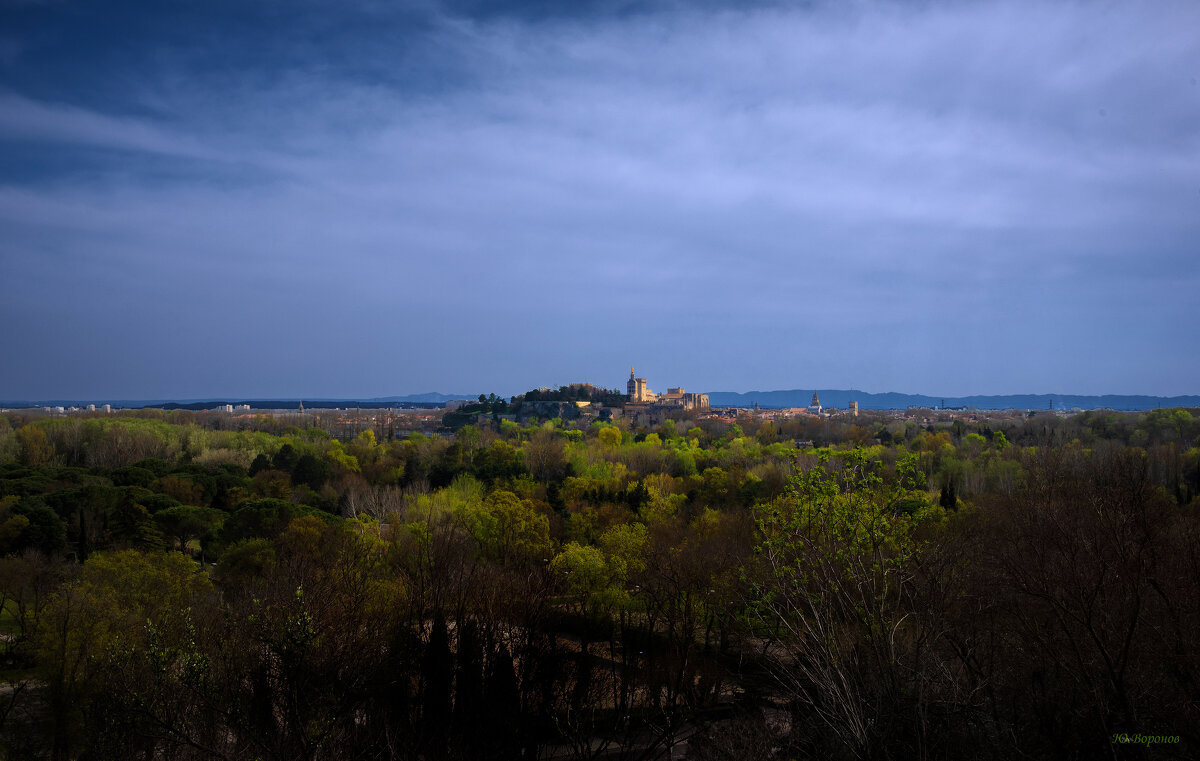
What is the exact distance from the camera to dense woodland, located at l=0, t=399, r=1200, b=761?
1280 cm

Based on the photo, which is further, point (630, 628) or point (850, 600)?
point (630, 628)

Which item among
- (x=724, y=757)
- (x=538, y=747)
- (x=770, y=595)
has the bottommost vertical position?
(x=538, y=747)

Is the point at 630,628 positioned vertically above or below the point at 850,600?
below

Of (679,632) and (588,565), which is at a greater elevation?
(588,565)

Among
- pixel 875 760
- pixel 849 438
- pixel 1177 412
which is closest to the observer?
pixel 875 760

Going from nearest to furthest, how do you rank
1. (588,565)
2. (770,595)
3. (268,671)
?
(770,595)
(268,671)
(588,565)

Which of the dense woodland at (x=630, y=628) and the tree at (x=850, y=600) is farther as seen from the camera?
the dense woodland at (x=630, y=628)

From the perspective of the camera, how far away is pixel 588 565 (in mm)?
29984

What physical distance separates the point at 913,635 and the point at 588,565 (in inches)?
555

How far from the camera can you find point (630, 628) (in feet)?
90.5

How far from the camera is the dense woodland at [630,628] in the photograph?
1280 cm

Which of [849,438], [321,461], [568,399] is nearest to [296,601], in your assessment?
[321,461]

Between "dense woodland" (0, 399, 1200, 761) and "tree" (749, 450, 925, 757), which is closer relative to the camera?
"tree" (749, 450, 925, 757)

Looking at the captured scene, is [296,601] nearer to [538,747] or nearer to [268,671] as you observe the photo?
[268,671]
